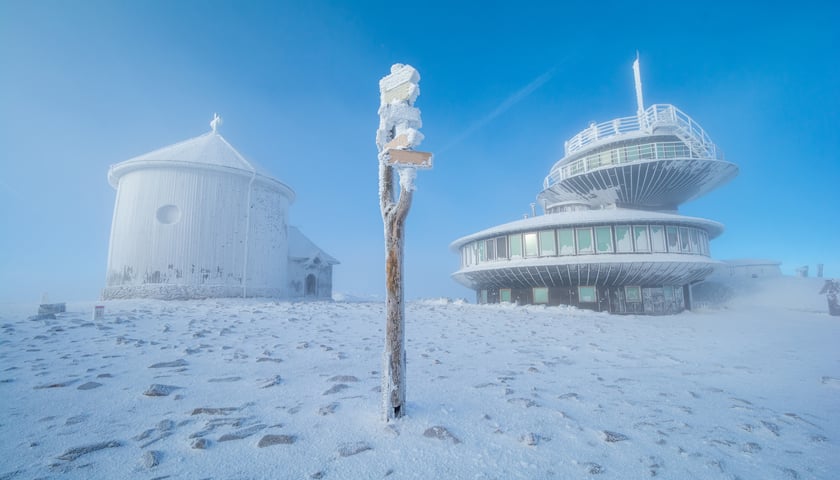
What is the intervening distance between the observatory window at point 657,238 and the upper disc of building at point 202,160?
82.4 feet

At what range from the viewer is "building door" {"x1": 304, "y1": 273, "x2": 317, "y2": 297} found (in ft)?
102

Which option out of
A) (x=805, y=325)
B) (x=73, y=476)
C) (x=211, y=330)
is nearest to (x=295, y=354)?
(x=211, y=330)

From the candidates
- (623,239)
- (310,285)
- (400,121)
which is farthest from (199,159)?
(623,239)

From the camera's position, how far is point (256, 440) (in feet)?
12.7

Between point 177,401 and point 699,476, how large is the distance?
20.5 ft

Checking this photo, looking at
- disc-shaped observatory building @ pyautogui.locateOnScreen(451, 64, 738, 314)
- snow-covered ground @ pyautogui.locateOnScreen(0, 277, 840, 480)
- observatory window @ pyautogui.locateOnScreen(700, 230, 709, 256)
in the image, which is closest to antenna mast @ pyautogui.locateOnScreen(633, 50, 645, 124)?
disc-shaped observatory building @ pyautogui.locateOnScreen(451, 64, 738, 314)

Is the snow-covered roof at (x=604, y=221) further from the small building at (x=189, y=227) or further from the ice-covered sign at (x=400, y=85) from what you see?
the ice-covered sign at (x=400, y=85)

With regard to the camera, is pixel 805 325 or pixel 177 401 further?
pixel 805 325

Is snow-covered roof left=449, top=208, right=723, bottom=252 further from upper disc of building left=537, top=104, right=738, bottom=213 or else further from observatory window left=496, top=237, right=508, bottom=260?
upper disc of building left=537, top=104, right=738, bottom=213

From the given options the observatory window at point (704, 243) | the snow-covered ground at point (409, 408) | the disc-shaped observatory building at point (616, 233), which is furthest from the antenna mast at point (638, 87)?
the snow-covered ground at point (409, 408)

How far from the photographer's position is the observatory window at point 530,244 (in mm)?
23344

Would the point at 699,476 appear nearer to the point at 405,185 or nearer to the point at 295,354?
the point at 405,185

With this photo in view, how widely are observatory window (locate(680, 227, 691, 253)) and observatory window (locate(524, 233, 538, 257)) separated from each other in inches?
339

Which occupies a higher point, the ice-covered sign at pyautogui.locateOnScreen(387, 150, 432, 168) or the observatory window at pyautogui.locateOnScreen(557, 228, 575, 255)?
the observatory window at pyautogui.locateOnScreen(557, 228, 575, 255)
